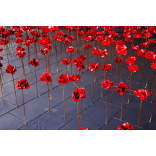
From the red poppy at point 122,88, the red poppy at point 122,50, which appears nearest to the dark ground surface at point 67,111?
the red poppy at point 122,88

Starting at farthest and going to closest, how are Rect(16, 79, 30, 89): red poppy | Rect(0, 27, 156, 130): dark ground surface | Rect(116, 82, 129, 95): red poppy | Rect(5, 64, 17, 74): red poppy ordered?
Rect(5, 64, 17, 74): red poppy < Rect(0, 27, 156, 130): dark ground surface < Rect(16, 79, 30, 89): red poppy < Rect(116, 82, 129, 95): red poppy

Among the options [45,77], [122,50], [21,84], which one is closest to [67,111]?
[45,77]

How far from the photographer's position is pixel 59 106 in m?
3.81

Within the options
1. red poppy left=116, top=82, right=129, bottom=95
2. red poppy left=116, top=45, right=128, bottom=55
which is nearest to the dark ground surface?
red poppy left=116, top=82, right=129, bottom=95

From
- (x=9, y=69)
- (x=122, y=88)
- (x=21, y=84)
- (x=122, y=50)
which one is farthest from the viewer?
(x=122, y=50)

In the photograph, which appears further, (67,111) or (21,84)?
(67,111)

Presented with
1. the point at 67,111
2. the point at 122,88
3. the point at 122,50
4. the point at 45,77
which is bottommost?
the point at 67,111

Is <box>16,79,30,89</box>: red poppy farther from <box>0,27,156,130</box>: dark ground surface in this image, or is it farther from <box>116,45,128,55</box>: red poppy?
<box>116,45,128,55</box>: red poppy

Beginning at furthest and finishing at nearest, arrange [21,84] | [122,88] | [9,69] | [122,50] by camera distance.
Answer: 1. [122,50]
2. [9,69]
3. [21,84]
4. [122,88]

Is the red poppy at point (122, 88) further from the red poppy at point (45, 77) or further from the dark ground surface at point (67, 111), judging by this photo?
the red poppy at point (45, 77)

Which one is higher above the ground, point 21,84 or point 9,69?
point 9,69

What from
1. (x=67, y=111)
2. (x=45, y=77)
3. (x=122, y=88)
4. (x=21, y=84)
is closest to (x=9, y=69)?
(x=21, y=84)

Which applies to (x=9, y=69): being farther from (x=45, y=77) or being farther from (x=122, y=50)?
(x=122, y=50)

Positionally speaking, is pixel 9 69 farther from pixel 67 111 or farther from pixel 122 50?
pixel 122 50
